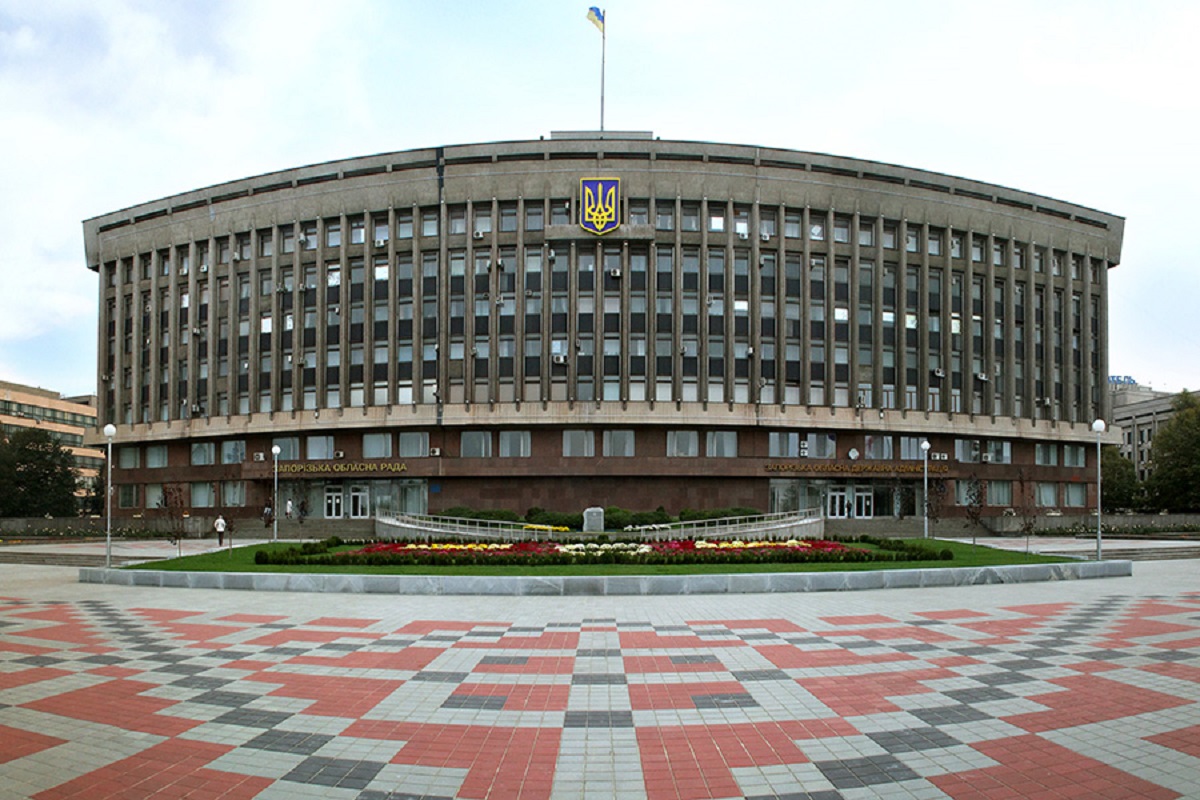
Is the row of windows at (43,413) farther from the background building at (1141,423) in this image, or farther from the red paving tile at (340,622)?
the background building at (1141,423)

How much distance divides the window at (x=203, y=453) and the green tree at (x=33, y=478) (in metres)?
20.7

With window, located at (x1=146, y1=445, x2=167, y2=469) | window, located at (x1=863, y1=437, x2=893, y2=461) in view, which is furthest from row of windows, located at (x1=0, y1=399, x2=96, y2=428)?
window, located at (x1=863, y1=437, x2=893, y2=461)

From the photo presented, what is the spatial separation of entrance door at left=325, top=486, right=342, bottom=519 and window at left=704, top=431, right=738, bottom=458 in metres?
24.0

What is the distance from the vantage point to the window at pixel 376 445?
47.6 m

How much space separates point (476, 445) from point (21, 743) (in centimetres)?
3945

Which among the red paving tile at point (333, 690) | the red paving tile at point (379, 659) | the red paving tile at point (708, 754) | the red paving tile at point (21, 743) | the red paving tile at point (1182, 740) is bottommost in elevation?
the red paving tile at point (379, 659)

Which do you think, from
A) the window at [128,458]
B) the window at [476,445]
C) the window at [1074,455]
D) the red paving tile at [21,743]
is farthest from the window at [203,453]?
the window at [1074,455]

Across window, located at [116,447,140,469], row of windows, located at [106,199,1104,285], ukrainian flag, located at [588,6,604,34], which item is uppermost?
ukrainian flag, located at [588,6,604,34]

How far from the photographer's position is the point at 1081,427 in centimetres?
5359

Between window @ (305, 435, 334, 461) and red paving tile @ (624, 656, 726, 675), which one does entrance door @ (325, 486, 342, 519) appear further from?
red paving tile @ (624, 656, 726, 675)

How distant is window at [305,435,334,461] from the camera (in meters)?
48.7

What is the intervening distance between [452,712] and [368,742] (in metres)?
1.14

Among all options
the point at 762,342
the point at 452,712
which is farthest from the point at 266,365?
the point at 452,712

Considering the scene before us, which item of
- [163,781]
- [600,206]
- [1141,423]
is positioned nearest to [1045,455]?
[600,206]
